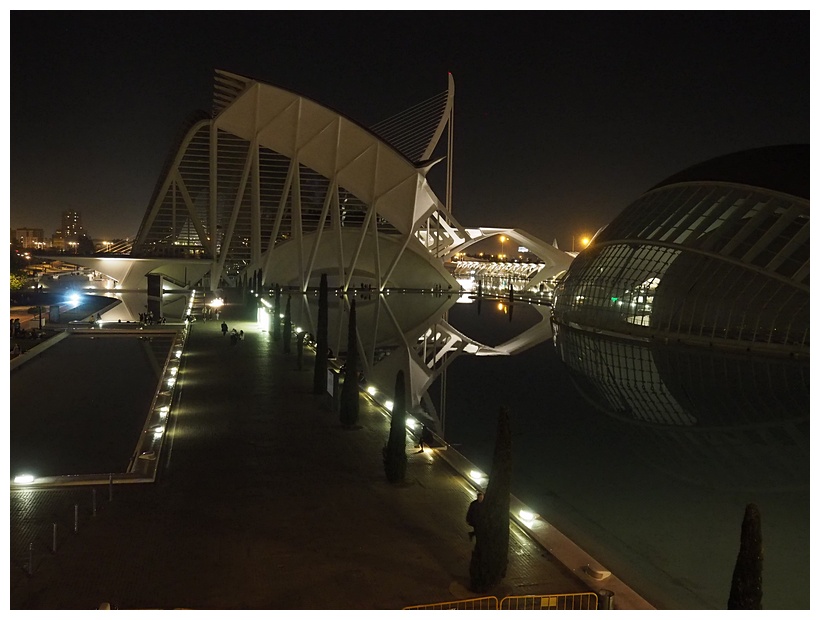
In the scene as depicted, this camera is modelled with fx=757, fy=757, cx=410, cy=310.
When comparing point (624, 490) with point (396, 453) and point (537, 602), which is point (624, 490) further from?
point (537, 602)

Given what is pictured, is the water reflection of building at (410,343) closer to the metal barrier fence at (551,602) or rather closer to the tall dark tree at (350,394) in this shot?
the tall dark tree at (350,394)

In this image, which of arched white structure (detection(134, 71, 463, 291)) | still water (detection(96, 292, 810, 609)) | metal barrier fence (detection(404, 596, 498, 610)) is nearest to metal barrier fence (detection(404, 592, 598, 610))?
metal barrier fence (detection(404, 596, 498, 610))

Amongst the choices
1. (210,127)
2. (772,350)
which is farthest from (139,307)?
(772,350)

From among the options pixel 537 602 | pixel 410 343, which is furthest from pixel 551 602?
pixel 410 343

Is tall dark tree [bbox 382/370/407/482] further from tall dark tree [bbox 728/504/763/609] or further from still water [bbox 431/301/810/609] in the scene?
tall dark tree [bbox 728/504/763/609]

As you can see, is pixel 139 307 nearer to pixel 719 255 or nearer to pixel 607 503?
pixel 719 255

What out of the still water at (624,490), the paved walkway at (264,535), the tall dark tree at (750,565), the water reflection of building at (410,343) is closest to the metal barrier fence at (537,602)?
the paved walkway at (264,535)
